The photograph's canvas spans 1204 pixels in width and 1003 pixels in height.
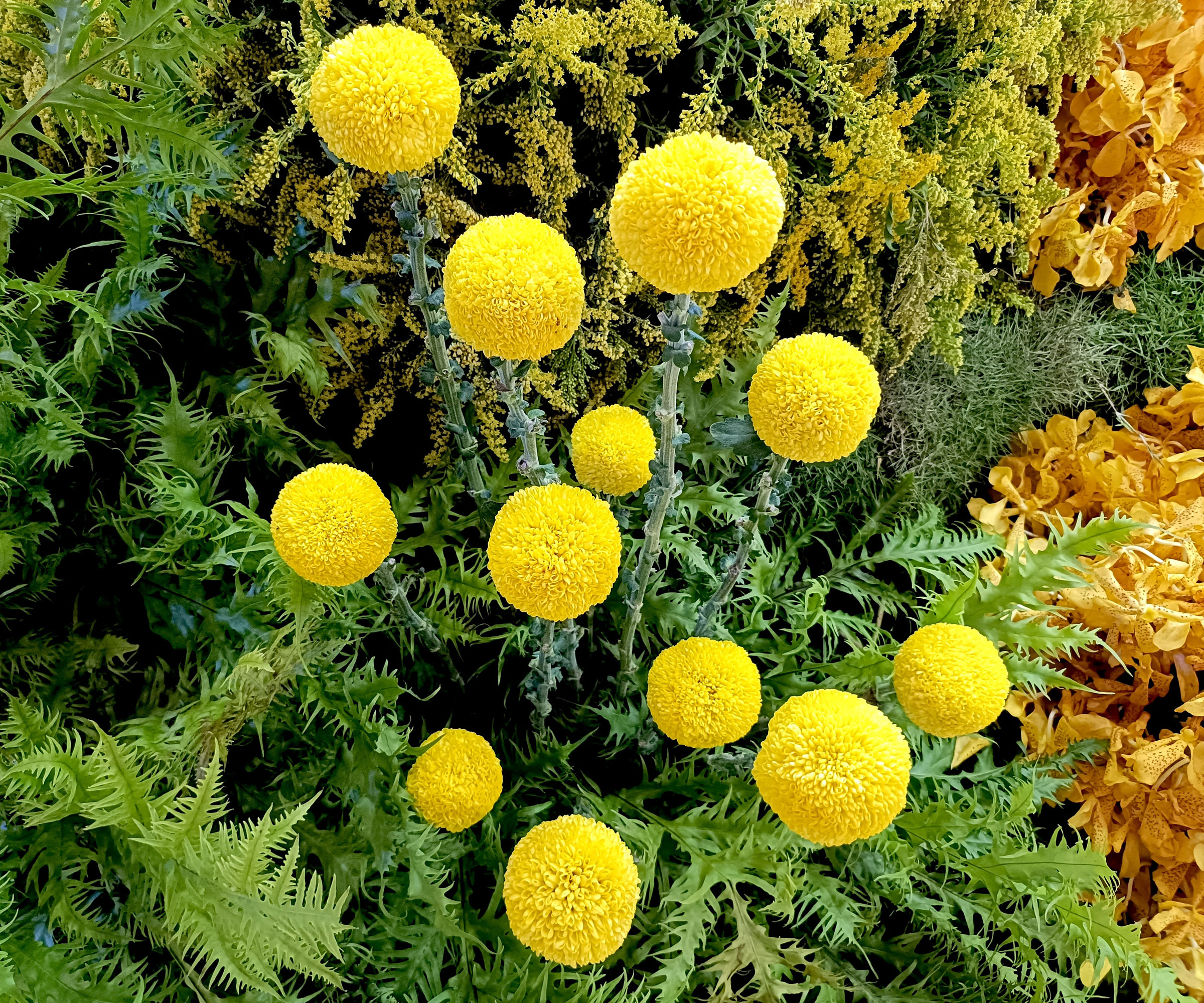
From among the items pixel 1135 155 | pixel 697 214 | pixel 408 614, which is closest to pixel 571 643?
pixel 408 614

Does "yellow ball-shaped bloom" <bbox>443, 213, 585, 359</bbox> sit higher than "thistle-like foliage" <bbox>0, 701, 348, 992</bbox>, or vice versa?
"yellow ball-shaped bloom" <bbox>443, 213, 585, 359</bbox>

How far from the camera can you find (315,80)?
0.43 metres

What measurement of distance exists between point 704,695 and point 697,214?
0.32 metres

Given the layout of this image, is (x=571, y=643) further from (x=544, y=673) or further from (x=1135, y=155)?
(x=1135, y=155)

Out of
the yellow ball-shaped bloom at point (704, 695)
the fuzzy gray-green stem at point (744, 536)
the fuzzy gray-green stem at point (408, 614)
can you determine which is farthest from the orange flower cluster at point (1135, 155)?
the fuzzy gray-green stem at point (408, 614)

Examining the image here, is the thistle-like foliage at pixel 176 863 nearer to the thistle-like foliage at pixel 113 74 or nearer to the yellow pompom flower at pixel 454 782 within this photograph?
the yellow pompom flower at pixel 454 782

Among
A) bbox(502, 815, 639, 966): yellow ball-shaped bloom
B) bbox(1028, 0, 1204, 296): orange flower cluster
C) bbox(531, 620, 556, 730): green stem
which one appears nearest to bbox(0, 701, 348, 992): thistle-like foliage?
bbox(502, 815, 639, 966): yellow ball-shaped bloom

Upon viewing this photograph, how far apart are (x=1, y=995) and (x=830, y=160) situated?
1.02 m

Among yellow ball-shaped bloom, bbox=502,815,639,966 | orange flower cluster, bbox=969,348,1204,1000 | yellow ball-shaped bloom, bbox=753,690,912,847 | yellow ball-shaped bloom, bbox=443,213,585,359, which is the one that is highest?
yellow ball-shaped bloom, bbox=443,213,585,359

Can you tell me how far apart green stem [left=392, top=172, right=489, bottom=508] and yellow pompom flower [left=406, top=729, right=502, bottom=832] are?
209mm

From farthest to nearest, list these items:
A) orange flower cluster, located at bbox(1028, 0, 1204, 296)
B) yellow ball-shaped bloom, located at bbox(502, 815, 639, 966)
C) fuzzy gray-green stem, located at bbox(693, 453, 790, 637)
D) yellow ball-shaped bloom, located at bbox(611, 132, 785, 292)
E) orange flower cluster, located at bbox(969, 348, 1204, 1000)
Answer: orange flower cluster, located at bbox(1028, 0, 1204, 296), orange flower cluster, located at bbox(969, 348, 1204, 1000), fuzzy gray-green stem, located at bbox(693, 453, 790, 637), yellow ball-shaped bloom, located at bbox(502, 815, 639, 966), yellow ball-shaped bloom, located at bbox(611, 132, 785, 292)

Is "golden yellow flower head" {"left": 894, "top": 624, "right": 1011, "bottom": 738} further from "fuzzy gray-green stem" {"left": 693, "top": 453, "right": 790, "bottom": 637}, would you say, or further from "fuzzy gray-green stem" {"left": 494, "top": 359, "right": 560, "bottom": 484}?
"fuzzy gray-green stem" {"left": 494, "top": 359, "right": 560, "bottom": 484}

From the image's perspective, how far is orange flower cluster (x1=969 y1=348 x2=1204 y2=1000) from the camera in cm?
84

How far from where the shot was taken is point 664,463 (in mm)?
541
